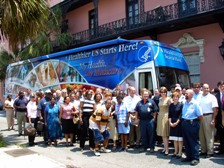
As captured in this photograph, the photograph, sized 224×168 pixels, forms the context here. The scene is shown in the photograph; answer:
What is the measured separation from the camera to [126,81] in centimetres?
1097

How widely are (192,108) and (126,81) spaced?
14.0 ft

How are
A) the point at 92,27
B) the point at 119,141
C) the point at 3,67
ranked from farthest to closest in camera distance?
1. the point at 3,67
2. the point at 92,27
3. the point at 119,141

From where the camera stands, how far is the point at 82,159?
25.4ft

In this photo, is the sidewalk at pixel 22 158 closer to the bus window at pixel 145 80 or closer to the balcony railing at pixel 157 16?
the bus window at pixel 145 80

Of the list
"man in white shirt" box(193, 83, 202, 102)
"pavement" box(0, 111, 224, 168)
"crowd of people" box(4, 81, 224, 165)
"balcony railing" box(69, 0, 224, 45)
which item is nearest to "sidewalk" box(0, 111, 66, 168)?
"pavement" box(0, 111, 224, 168)

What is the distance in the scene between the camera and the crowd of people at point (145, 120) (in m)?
7.13

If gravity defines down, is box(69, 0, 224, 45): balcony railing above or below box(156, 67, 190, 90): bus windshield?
above

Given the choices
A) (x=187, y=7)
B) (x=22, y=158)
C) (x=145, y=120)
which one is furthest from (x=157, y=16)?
(x=22, y=158)

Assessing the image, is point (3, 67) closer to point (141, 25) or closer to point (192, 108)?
point (141, 25)

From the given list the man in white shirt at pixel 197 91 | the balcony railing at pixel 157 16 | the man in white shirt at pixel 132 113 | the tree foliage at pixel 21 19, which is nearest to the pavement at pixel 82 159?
the man in white shirt at pixel 132 113

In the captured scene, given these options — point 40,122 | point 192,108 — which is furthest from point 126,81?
point 192,108

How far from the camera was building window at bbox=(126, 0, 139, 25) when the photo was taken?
705 inches

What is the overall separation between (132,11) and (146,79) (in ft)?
30.7

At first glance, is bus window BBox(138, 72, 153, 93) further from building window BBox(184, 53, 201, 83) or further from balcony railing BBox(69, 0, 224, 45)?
building window BBox(184, 53, 201, 83)
